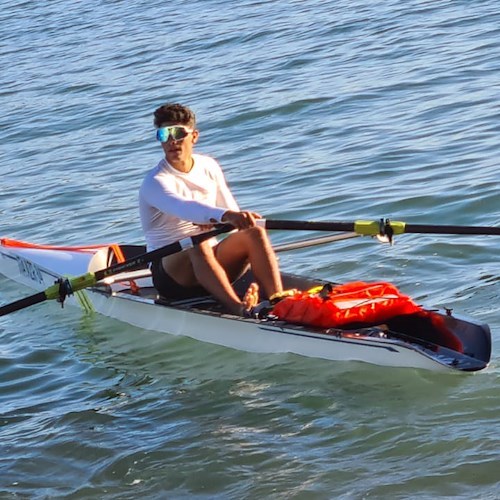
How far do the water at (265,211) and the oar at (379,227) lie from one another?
89 centimetres

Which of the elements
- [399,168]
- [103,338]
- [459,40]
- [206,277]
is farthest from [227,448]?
[459,40]

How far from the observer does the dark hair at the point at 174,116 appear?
8.38 m

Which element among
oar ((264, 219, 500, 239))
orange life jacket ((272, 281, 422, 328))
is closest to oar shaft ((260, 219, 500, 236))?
oar ((264, 219, 500, 239))

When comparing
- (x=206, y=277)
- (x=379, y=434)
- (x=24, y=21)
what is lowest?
(x=379, y=434)

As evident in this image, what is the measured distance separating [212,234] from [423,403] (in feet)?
5.80

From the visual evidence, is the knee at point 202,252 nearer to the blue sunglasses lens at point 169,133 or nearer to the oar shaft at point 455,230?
the blue sunglasses lens at point 169,133

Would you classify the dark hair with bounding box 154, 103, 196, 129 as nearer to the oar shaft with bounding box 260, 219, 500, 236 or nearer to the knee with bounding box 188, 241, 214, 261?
the knee with bounding box 188, 241, 214, 261

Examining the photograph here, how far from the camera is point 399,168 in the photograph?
12695 mm

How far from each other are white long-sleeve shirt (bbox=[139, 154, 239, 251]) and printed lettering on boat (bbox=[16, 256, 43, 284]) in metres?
2.29

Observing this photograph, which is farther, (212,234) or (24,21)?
(24,21)

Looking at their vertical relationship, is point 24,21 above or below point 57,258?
above

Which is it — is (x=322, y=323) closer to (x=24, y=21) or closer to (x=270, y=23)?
(x=270, y=23)

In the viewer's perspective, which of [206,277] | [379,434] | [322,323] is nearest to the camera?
[379,434]

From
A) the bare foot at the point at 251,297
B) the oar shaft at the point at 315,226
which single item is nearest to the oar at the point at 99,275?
the oar shaft at the point at 315,226
